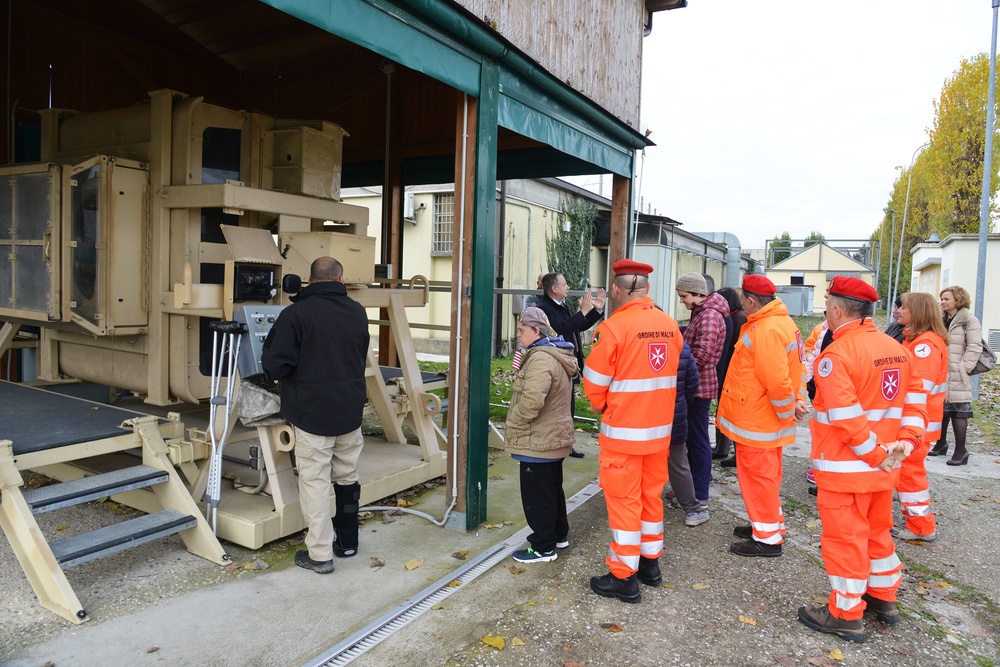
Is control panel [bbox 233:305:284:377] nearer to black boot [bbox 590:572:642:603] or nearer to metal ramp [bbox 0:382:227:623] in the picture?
metal ramp [bbox 0:382:227:623]

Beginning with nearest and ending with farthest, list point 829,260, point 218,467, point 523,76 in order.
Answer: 1. point 218,467
2. point 523,76
3. point 829,260

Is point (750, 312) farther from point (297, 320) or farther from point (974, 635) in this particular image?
point (297, 320)

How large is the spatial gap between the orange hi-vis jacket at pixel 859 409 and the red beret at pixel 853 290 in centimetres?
14

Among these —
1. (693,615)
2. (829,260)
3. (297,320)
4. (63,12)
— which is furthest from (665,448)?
(829,260)

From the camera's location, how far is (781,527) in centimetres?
468

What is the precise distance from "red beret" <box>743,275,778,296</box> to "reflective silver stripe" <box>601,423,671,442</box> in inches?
51.4

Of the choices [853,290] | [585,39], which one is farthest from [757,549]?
[585,39]

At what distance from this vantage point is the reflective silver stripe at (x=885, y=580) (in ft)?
12.2

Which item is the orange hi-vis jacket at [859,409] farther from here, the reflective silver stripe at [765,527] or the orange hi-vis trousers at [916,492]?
the orange hi-vis trousers at [916,492]

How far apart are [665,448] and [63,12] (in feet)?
24.5

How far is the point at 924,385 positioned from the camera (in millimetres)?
5270

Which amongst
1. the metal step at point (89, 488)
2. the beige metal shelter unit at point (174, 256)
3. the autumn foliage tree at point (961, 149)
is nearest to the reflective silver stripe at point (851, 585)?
the beige metal shelter unit at point (174, 256)

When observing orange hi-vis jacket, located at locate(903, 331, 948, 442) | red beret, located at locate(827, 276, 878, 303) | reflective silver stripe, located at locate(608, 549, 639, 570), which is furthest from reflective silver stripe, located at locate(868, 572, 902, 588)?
orange hi-vis jacket, located at locate(903, 331, 948, 442)

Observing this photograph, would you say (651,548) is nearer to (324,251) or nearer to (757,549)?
(757,549)
